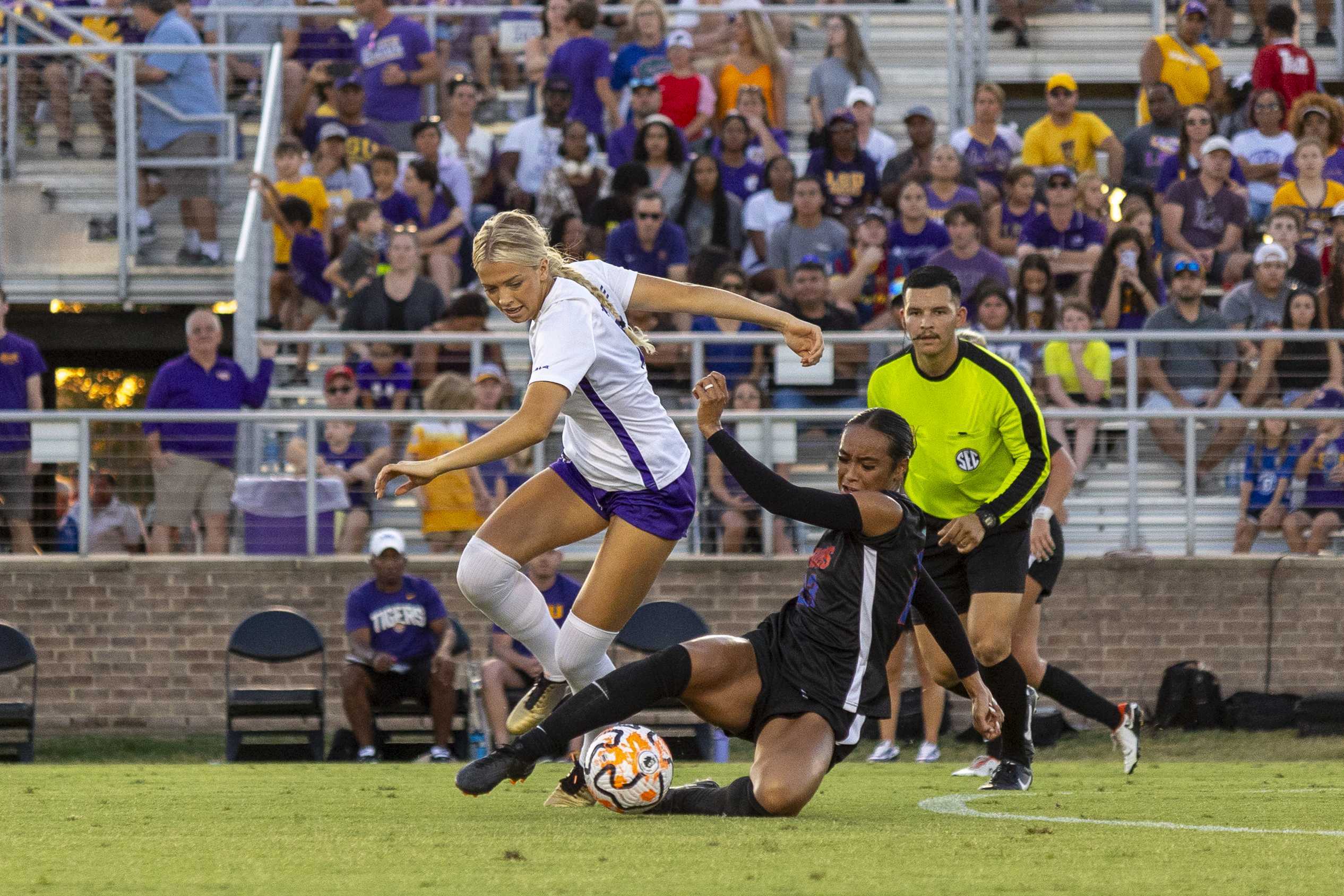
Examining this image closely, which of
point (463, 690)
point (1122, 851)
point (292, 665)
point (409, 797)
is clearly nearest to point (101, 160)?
point (292, 665)

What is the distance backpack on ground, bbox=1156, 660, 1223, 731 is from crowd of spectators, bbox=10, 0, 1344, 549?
1.40 metres

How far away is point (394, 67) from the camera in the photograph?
1667cm

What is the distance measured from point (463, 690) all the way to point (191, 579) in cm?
214

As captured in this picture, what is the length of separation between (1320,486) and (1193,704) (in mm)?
1752

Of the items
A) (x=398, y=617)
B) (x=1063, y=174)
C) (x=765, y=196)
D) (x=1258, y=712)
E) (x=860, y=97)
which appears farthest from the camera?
(x=860, y=97)

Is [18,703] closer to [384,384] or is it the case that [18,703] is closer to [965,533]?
[384,384]

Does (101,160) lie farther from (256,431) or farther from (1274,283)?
(1274,283)

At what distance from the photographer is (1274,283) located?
13.6 m

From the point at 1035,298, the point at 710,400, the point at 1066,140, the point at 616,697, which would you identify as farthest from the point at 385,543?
the point at 1066,140

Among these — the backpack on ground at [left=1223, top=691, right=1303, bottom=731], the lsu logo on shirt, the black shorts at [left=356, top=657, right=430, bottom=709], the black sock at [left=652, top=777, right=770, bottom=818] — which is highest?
the black sock at [left=652, top=777, right=770, bottom=818]

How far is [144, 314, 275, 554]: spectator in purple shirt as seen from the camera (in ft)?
41.7

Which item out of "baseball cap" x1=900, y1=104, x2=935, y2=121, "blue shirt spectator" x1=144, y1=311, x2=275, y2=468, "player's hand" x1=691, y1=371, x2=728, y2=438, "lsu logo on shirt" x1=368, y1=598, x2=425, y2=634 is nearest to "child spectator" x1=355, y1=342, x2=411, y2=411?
"blue shirt spectator" x1=144, y1=311, x2=275, y2=468

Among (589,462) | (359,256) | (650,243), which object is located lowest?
(589,462)

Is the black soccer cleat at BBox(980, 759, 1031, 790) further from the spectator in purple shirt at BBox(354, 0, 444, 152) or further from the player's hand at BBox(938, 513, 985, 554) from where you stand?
the spectator in purple shirt at BBox(354, 0, 444, 152)
